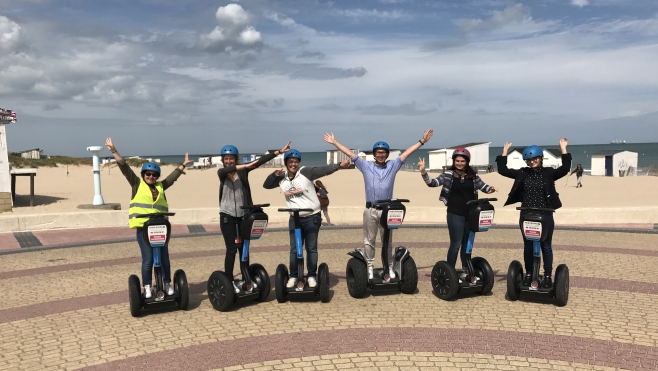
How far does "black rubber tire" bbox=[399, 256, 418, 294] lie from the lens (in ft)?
21.9

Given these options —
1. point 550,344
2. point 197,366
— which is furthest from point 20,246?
point 550,344

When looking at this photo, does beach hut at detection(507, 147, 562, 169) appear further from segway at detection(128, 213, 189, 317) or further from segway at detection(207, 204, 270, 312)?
segway at detection(128, 213, 189, 317)

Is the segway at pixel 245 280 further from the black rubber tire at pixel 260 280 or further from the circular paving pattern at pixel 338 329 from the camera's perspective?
the circular paving pattern at pixel 338 329

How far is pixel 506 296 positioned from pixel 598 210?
8.79m

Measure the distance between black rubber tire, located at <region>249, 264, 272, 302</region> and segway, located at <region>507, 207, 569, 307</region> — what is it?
279cm

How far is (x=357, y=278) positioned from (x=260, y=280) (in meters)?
1.14

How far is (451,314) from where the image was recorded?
5.95 meters

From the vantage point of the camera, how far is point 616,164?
162 ft

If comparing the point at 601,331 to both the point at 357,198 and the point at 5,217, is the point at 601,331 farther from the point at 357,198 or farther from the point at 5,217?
the point at 357,198

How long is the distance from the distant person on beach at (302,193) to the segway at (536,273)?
2.09 metres

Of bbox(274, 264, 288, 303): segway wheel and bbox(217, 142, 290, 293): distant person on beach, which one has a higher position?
bbox(217, 142, 290, 293): distant person on beach

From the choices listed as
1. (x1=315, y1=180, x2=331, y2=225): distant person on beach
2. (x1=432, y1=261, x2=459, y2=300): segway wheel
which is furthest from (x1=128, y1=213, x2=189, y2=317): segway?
(x1=315, y1=180, x2=331, y2=225): distant person on beach

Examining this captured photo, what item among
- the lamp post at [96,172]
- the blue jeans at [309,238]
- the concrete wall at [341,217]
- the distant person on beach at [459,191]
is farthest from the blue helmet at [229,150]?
the lamp post at [96,172]

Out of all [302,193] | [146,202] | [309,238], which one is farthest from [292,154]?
[146,202]
